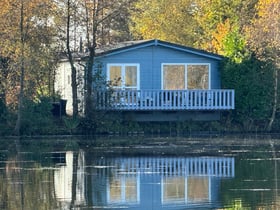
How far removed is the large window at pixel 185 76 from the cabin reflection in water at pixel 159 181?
1611 centimetres

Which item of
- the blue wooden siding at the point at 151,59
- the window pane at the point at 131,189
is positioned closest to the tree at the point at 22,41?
the blue wooden siding at the point at 151,59

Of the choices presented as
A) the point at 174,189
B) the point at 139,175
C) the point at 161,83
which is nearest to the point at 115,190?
the point at 174,189

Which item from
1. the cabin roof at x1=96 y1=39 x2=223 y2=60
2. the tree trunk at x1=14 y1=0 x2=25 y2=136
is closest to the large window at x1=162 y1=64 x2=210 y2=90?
the cabin roof at x1=96 y1=39 x2=223 y2=60

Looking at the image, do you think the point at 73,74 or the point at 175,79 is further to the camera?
the point at 175,79

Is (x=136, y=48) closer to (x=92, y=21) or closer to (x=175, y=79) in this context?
(x=175, y=79)

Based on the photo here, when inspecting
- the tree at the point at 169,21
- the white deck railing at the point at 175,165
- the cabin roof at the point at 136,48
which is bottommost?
the white deck railing at the point at 175,165

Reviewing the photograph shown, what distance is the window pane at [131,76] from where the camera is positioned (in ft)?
143

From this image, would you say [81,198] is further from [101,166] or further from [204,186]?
[101,166]

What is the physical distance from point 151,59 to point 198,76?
2523mm

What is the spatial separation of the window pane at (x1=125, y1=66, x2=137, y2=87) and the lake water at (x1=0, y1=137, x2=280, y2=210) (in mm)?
8403

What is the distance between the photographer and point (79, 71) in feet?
140

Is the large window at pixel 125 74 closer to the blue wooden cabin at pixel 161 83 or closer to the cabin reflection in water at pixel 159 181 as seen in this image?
the blue wooden cabin at pixel 161 83

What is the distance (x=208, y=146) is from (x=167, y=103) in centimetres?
951

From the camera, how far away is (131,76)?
43.9m
